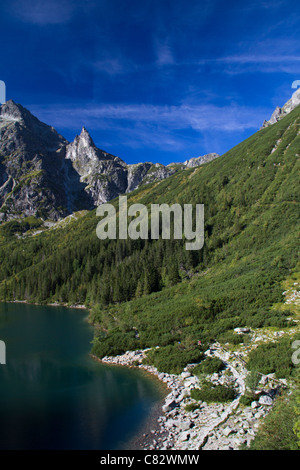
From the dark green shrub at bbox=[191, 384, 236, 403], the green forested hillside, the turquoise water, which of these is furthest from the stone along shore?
the green forested hillside

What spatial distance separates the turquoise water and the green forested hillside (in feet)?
19.3

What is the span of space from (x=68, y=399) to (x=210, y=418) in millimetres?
16816

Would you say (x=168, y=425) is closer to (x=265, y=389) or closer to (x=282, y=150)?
(x=265, y=389)

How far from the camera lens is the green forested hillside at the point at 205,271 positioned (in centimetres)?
5031

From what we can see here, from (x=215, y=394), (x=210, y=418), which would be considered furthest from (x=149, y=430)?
(x=215, y=394)

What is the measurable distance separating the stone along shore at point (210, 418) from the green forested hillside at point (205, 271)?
714cm

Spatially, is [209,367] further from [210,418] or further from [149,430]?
[149,430]

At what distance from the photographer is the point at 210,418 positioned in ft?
79.5

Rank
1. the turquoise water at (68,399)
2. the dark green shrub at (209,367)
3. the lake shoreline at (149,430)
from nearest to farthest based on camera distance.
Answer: the lake shoreline at (149,430) < the turquoise water at (68,399) < the dark green shrub at (209,367)

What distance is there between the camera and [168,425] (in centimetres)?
2414

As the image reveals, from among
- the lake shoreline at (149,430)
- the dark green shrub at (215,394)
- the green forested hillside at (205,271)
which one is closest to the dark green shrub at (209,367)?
the green forested hillside at (205,271)

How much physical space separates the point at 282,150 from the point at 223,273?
249 feet

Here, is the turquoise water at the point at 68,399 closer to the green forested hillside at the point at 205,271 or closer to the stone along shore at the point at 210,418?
the stone along shore at the point at 210,418
